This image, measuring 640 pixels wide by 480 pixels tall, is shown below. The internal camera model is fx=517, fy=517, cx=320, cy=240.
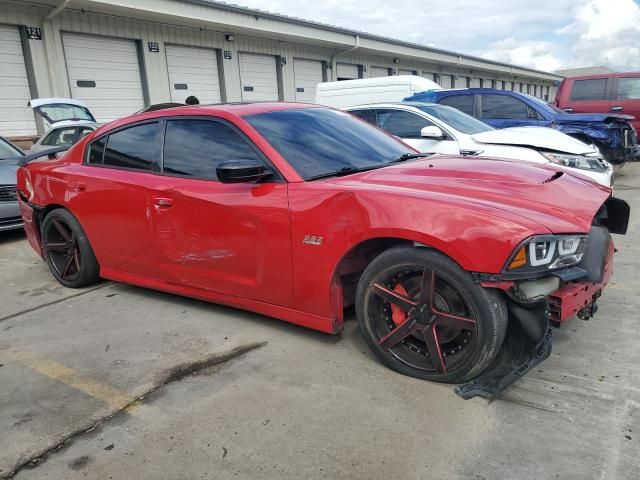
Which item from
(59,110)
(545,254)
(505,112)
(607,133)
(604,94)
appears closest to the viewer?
(545,254)

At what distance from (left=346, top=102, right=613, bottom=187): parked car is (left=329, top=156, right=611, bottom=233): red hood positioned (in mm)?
3095

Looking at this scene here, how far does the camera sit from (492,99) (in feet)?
29.8

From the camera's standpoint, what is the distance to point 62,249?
4578mm

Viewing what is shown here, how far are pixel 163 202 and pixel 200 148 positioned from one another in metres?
0.45

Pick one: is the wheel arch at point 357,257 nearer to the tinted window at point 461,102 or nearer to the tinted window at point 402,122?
the tinted window at point 402,122

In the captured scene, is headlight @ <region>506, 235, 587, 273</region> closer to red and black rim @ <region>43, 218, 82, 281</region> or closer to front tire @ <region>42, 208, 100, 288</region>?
front tire @ <region>42, 208, 100, 288</region>

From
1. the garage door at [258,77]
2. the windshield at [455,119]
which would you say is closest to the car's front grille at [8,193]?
the windshield at [455,119]

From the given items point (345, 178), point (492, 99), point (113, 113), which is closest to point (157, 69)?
point (113, 113)

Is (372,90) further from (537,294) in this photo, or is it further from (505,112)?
(537,294)

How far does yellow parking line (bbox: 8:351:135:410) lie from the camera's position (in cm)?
272

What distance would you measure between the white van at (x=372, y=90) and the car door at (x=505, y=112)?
165cm

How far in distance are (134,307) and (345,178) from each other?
2.08 meters

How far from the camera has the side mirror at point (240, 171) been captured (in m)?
2.97

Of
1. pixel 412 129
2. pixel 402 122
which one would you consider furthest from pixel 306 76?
pixel 412 129
